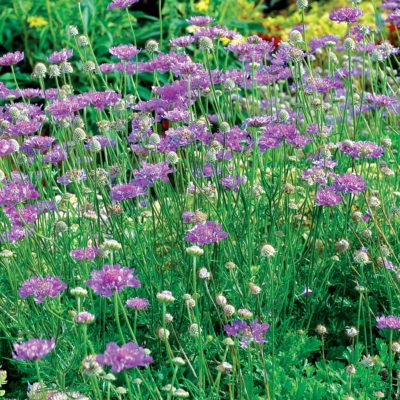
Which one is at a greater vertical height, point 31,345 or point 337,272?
point 31,345

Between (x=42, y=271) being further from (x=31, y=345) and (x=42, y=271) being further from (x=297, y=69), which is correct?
(x=297, y=69)

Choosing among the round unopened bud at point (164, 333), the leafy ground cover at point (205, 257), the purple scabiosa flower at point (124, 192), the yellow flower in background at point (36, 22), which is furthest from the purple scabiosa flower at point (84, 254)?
the yellow flower in background at point (36, 22)

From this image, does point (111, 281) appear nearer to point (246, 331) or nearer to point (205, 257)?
point (246, 331)

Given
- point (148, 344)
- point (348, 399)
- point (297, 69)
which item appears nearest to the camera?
point (348, 399)

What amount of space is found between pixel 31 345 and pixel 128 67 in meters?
1.71

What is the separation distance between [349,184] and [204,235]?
19.3 inches

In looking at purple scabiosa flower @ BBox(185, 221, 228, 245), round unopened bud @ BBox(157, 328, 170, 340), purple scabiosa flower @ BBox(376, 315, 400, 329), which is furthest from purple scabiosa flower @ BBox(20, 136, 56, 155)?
purple scabiosa flower @ BBox(376, 315, 400, 329)

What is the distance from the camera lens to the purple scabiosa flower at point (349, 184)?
7.87 ft

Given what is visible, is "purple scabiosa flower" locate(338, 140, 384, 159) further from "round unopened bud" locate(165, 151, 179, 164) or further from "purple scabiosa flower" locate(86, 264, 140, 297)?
"purple scabiosa flower" locate(86, 264, 140, 297)

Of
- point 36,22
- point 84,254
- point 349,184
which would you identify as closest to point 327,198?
point 349,184

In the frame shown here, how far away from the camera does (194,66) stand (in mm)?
2770

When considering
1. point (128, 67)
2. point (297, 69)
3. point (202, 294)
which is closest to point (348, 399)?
point (202, 294)

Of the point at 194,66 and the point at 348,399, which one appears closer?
the point at 348,399

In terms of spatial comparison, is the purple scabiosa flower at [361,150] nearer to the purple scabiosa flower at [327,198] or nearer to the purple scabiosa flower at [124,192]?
the purple scabiosa flower at [327,198]
